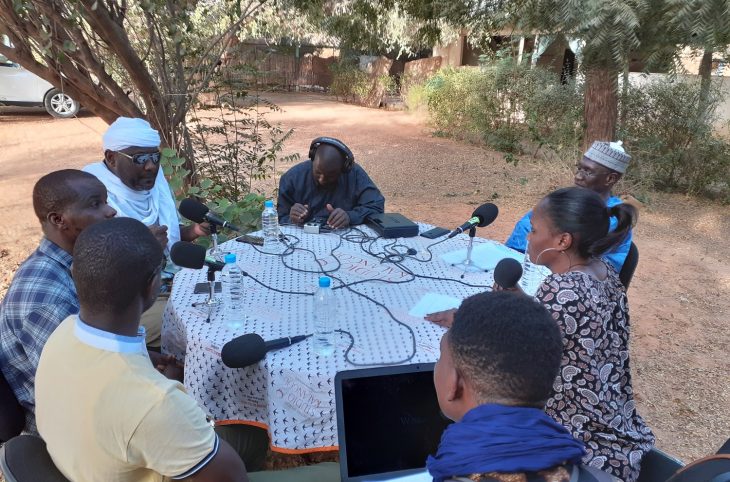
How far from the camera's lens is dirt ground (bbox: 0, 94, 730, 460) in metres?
3.55

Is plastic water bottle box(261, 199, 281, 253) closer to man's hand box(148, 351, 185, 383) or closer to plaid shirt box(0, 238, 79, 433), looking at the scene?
man's hand box(148, 351, 185, 383)

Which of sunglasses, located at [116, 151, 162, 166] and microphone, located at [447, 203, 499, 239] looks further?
sunglasses, located at [116, 151, 162, 166]

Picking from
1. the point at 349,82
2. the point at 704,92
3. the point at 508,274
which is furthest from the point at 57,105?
the point at 704,92

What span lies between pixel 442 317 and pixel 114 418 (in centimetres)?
140

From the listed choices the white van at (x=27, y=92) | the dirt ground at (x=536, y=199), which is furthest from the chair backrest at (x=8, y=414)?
the white van at (x=27, y=92)

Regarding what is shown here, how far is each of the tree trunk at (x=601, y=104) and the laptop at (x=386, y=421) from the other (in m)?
6.88

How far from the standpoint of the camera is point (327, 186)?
4.17 meters

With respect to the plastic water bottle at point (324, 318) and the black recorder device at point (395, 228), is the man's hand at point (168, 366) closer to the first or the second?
the plastic water bottle at point (324, 318)

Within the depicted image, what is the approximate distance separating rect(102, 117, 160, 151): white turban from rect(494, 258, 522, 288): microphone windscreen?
2.38m

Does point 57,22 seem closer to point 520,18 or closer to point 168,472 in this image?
point 168,472

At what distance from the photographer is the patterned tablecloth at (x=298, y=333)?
1871mm

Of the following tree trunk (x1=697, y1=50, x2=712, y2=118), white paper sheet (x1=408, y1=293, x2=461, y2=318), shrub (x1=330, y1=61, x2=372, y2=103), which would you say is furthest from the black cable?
shrub (x1=330, y1=61, x2=372, y2=103)

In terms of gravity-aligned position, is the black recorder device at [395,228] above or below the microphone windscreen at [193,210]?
below

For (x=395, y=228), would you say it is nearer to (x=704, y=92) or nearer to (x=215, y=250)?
(x=215, y=250)
